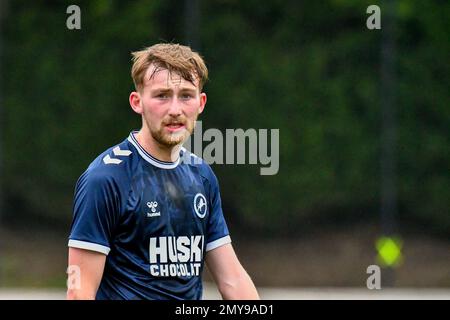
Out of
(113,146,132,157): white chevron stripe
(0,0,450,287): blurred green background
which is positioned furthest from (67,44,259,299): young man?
(0,0,450,287): blurred green background

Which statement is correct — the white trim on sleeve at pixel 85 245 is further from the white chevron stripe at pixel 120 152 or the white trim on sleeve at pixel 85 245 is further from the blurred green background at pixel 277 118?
the blurred green background at pixel 277 118

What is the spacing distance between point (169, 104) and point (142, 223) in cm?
45

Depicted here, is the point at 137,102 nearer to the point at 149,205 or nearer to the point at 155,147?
the point at 155,147

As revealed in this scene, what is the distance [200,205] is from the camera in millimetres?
3984

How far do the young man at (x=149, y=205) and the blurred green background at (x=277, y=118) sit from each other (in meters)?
7.21

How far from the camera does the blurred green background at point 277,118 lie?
11.2 meters


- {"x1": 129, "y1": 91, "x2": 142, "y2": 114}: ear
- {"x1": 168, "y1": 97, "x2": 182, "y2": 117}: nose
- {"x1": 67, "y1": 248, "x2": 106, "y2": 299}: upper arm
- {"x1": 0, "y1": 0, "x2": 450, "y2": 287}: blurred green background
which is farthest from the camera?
{"x1": 0, "y1": 0, "x2": 450, "y2": 287}: blurred green background

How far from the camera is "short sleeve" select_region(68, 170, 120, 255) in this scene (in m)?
3.68

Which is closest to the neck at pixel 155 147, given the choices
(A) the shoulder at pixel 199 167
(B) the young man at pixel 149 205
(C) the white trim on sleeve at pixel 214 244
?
(B) the young man at pixel 149 205

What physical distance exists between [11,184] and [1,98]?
94cm

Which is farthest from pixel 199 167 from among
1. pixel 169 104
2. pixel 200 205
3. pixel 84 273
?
pixel 84 273

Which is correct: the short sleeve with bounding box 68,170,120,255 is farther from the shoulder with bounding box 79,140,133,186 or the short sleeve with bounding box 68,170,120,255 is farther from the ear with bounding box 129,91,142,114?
the ear with bounding box 129,91,142,114

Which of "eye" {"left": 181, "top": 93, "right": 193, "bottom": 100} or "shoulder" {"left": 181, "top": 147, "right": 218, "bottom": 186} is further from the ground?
"eye" {"left": 181, "top": 93, "right": 193, "bottom": 100}

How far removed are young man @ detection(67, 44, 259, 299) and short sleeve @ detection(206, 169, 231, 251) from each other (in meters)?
0.05
